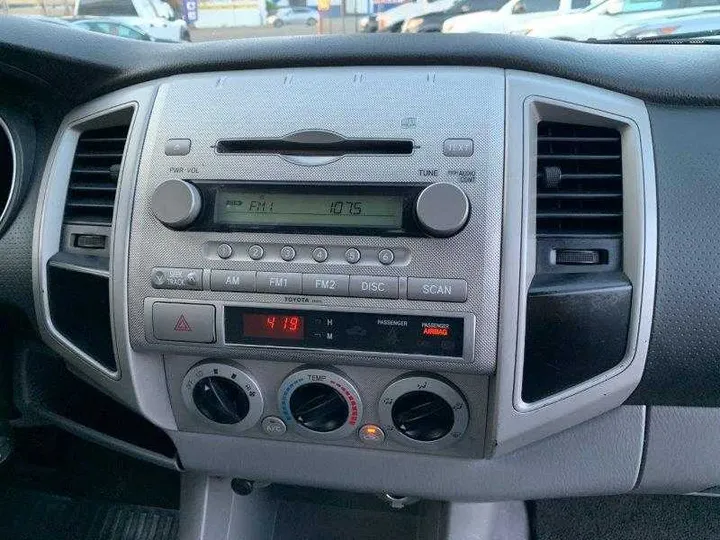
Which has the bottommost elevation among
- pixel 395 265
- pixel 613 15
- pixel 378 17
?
pixel 395 265

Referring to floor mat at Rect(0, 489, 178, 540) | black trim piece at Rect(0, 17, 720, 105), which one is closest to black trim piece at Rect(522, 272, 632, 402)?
black trim piece at Rect(0, 17, 720, 105)

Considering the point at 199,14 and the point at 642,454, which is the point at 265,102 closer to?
the point at 642,454

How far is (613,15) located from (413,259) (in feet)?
5.75

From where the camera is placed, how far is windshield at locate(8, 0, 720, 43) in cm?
157

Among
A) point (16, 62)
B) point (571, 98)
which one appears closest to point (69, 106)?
point (16, 62)

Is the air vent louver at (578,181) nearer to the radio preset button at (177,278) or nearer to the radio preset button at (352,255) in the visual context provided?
the radio preset button at (352,255)

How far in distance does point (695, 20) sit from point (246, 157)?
1268 millimetres

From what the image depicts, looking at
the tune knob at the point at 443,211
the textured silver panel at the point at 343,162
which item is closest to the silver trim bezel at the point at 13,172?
the textured silver panel at the point at 343,162

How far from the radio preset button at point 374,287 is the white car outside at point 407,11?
3122 millimetres

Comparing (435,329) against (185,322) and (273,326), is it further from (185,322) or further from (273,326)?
(185,322)

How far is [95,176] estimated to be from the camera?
1157 millimetres

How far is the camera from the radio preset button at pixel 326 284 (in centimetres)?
94

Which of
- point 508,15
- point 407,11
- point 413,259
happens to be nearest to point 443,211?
point 413,259

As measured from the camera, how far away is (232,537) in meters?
1.45
